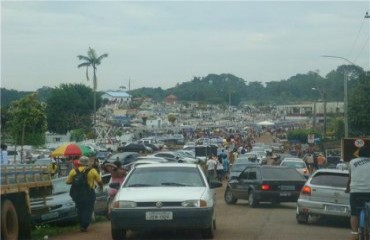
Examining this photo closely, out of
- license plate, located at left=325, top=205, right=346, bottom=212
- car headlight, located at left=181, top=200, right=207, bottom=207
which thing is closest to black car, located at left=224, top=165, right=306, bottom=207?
license plate, located at left=325, top=205, right=346, bottom=212

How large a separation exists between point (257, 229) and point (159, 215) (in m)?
3.81

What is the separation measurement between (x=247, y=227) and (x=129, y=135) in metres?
97.2

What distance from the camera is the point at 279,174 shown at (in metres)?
24.2

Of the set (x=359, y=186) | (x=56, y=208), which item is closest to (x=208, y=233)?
(x=359, y=186)

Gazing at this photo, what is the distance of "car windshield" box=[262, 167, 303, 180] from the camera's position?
78.8 ft

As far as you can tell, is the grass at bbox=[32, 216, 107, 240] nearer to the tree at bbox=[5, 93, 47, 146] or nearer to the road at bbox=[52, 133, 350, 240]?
the road at bbox=[52, 133, 350, 240]

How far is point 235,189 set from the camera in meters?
25.4

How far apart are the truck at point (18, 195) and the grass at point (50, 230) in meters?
0.79

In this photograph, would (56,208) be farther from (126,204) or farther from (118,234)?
(126,204)

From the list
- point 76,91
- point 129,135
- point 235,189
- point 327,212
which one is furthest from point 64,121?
point 327,212

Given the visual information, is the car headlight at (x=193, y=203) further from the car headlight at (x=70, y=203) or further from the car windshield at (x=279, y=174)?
the car windshield at (x=279, y=174)

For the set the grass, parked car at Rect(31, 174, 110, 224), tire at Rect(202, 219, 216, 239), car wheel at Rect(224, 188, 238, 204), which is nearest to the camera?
tire at Rect(202, 219, 216, 239)

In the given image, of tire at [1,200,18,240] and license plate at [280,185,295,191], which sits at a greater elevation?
tire at [1,200,18,240]

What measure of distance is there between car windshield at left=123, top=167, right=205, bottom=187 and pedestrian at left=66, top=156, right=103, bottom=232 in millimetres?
1408
